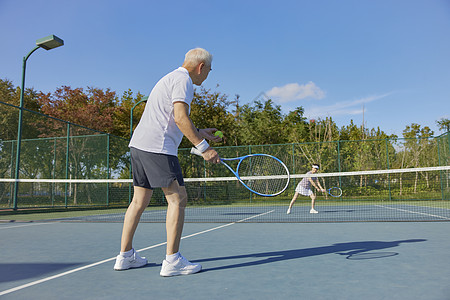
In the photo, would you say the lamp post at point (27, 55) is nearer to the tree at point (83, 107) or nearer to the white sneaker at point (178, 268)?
the white sneaker at point (178, 268)

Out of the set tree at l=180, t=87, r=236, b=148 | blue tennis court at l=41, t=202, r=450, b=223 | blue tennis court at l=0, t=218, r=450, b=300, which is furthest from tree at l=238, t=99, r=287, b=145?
blue tennis court at l=0, t=218, r=450, b=300

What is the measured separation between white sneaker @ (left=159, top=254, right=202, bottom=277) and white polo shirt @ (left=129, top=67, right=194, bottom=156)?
2.74 ft

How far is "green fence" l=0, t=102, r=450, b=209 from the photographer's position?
12469 millimetres

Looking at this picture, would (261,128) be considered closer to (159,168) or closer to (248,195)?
(248,195)

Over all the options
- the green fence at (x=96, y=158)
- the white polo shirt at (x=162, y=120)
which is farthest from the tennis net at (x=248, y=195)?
the white polo shirt at (x=162, y=120)

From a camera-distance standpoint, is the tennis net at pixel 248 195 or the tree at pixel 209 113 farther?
the tree at pixel 209 113

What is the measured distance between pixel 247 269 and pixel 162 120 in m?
1.38

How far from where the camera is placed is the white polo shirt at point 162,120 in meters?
2.77

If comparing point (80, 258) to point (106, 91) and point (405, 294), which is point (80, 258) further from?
point (106, 91)

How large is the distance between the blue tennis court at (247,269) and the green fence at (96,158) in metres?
7.83

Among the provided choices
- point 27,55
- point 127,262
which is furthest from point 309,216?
point 27,55

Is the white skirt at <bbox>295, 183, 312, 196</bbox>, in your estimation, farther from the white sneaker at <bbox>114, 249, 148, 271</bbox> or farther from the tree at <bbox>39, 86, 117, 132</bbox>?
the tree at <bbox>39, 86, 117, 132</bbox>

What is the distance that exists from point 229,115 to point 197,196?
8.35 metres

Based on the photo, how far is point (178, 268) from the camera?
2730mm
